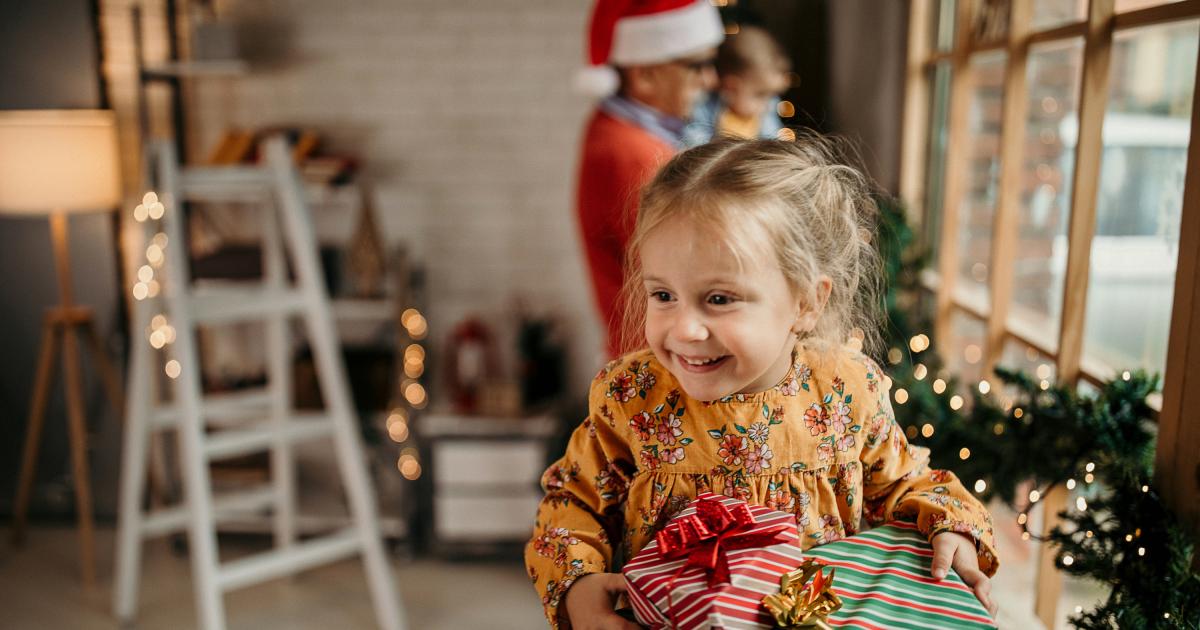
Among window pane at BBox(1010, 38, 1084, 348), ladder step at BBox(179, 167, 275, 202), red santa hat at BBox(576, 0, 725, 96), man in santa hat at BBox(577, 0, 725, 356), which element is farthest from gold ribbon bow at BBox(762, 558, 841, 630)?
ladder step at BBox(179, 167, 275, 202)

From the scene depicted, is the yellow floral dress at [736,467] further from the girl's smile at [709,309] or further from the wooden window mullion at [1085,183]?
the wooden window mullion at [1085,183]

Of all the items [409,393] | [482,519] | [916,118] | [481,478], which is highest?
[916,118]

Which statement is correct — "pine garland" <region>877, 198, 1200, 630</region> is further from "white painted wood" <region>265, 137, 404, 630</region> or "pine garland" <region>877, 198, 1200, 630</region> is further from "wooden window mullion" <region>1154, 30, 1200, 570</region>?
"white painted wood" <region>265, 137, 404, 630</region>

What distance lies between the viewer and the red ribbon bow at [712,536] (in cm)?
88

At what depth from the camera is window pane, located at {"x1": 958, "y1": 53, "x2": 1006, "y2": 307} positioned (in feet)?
7.41

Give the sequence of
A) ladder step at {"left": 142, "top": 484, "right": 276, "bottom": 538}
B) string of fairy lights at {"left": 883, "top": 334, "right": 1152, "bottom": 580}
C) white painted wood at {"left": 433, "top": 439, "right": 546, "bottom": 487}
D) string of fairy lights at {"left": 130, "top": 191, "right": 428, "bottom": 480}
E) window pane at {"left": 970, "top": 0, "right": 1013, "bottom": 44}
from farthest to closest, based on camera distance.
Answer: string of fairy lights at {"left": 130, "top": 191, "right": 428, "bottom": 480}, white painted wood at {"left": 433, "top": 439, "right": 546, "bottom": 487}, ladder step at {"left": 142, "top": 484, "right": 276, "bottom": 538}, window pane at {"left": 970, "top": 0, "right": 1013, "bottom": 44}, string of fairy lights at {"left": 883, "top": 334, "right": 1152, "bottom": 580}

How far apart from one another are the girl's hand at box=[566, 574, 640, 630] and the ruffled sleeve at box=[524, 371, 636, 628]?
2 centimetres

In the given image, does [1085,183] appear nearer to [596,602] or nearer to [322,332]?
[596,602]

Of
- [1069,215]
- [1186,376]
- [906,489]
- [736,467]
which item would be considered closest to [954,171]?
[1069,215]

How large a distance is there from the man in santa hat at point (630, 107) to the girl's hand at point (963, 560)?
1.00 m

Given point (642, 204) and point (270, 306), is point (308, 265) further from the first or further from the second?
point (642, 204)

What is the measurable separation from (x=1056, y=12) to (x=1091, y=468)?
3.30 ft

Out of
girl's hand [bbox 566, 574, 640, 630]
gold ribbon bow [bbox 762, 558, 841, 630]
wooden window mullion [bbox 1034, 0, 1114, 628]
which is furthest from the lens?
wooden window mullion [bbox 1034, 0, 1114, 628]

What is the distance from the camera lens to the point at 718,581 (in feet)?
2.82
